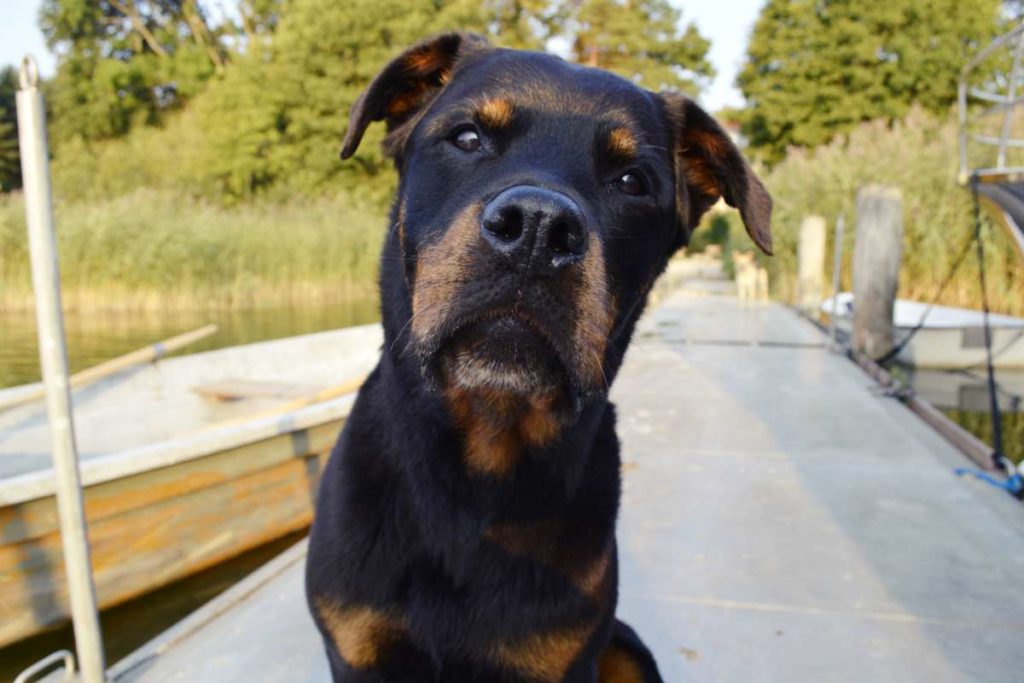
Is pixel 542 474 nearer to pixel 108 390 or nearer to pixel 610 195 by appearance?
pixel 610 195

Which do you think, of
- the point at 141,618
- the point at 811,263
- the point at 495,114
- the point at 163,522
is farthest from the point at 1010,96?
the point at 811,263

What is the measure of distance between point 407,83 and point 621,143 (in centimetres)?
76

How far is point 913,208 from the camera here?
1251cm

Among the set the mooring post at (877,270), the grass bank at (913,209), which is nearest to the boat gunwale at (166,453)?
the mooring post at (877,270)

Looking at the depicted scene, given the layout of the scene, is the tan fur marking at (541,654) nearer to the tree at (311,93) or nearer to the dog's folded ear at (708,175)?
the dog's folded ear at (708,175)

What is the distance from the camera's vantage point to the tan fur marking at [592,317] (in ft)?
5.39

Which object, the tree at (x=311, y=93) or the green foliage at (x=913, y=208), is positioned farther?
the tree at (x=311, y=93)

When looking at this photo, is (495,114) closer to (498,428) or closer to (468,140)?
(468,140)

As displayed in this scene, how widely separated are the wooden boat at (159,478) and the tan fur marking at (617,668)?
2.39 m

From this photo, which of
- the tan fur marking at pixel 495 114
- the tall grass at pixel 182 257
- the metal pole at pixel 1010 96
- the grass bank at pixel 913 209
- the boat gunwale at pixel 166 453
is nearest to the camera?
the tan fur marking at pixel 495 114

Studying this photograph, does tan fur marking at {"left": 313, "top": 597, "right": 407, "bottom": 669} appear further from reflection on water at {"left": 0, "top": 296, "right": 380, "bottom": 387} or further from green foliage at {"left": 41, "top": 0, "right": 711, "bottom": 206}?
green foliage at {"left": 41, "top": 0, "right": 711, "bottom": 206}

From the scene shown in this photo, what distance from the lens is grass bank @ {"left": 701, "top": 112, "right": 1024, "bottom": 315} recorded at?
10.7 m

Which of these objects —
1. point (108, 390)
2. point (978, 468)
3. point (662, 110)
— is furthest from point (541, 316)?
point (108, 390)

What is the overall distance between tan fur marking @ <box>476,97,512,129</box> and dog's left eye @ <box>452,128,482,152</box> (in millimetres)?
43
